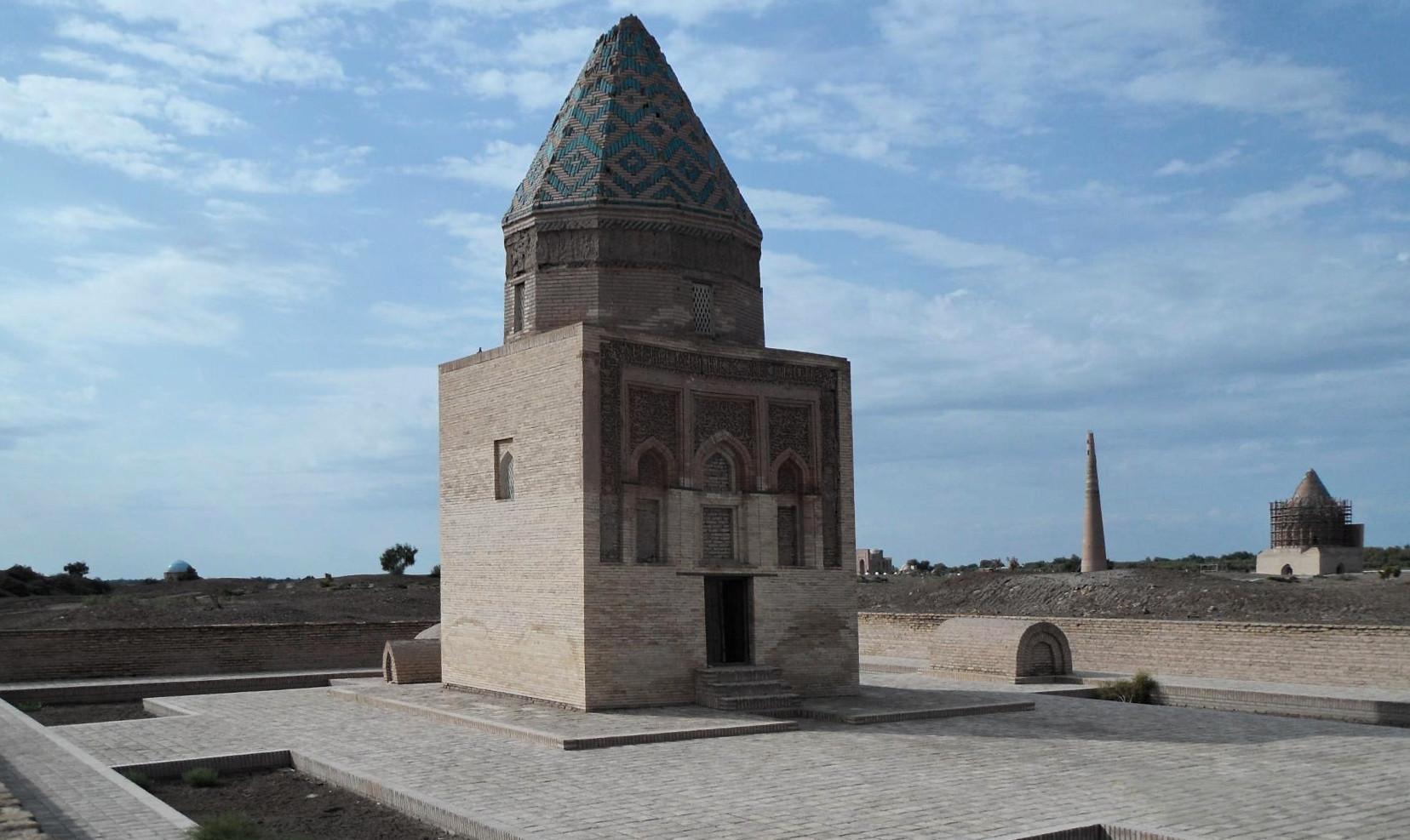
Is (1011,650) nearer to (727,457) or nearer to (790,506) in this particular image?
(790,506)

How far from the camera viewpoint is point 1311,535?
37.4 metres

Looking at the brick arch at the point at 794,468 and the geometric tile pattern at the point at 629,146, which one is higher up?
the geometric tile pattern at the point at 629,146

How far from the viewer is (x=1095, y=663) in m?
16.9

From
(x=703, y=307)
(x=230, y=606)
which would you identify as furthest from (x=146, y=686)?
(x=230, y=606)

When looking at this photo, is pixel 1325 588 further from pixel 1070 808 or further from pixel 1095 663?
pixel 1070 808

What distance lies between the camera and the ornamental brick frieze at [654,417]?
11844 mm

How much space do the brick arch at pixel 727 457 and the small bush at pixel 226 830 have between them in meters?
6.13

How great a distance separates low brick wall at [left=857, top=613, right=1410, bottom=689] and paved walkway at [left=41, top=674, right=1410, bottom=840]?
321cm

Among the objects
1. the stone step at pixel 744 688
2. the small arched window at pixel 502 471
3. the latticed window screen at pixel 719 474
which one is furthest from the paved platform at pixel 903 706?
the small arched window at pixel 502 471

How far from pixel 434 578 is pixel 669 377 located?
29137 millimetres

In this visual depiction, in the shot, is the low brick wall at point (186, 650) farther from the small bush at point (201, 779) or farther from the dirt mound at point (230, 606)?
the small bush at point (201, 779)

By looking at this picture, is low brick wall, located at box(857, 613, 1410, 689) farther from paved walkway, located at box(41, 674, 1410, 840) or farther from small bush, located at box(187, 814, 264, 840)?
small bush, located at box(187, 814, 264, 840)

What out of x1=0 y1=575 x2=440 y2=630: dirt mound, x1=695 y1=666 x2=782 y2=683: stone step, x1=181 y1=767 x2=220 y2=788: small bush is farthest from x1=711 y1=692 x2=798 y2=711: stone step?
x1=0 y1=575 x2=440 y2=630: dirt mound

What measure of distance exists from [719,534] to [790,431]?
1.38 meters
